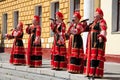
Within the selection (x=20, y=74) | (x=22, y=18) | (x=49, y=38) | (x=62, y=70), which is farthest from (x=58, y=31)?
(x=22, y=18)

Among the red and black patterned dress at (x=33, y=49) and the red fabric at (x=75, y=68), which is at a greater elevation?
the red and black patterned dress at (x=33, y=49)

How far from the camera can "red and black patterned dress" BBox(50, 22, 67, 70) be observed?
12039mm

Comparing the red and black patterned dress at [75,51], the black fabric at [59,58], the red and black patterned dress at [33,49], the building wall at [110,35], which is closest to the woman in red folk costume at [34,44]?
the red and black patterned dress at [33,49]

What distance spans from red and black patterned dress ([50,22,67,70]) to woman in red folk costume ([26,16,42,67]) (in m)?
0.95

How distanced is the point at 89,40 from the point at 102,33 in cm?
54

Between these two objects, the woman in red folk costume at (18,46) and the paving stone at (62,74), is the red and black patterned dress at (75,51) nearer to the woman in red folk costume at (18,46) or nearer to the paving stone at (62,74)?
the paving stone at (62,74)

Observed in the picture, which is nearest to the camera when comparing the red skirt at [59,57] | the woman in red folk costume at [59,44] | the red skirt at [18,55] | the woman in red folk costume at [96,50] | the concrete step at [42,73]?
the woman in red folk costume at [96,50]

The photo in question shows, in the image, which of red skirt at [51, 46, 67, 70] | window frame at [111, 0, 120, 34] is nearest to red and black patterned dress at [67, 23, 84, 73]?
red skirt at [51, 46, 67, 70]

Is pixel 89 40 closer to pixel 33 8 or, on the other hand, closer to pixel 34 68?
pixel 34 68

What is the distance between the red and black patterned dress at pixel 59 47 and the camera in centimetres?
1204

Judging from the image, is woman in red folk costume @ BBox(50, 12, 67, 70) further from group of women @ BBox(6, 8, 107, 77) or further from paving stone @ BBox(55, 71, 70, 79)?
paving stone @ BBox(55, 71, 70, 79)

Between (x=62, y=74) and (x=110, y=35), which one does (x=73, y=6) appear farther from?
(x=62, y=74)

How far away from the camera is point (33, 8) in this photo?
24.1 meters

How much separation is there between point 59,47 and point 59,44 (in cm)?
12
